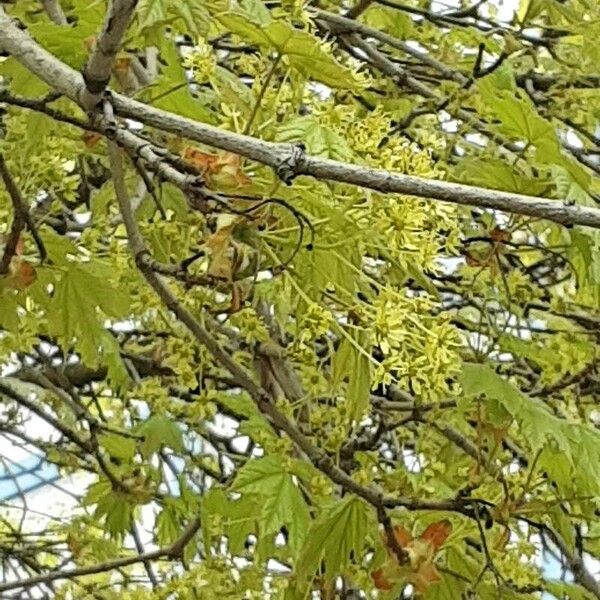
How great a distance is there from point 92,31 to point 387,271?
304mm

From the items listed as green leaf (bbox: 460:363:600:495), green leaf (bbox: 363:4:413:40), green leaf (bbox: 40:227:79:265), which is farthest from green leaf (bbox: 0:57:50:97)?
green leaf (bbox: 363:4:413:40)

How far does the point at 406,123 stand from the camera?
1590 mm

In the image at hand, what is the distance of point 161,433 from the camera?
161 centimetres

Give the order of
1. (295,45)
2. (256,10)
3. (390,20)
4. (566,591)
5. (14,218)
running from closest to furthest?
(295,45), (256,10), (14,218), (566,591), (390,20)

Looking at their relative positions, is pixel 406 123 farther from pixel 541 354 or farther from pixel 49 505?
pixel 49 505

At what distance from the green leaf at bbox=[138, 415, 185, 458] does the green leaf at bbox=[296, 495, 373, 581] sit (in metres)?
0.40

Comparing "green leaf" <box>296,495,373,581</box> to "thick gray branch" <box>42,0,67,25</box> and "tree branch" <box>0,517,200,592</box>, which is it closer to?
"tree branch" <box>0,517,200,592</box>

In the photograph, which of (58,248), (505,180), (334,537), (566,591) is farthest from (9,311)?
(566,591)

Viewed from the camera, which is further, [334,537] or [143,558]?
[143,558]

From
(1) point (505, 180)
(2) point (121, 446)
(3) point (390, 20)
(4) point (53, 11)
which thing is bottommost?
(1) point (505, 180)

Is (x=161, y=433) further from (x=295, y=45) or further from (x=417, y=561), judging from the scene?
(x=295, y=45)

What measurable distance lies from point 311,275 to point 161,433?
0.69 meters

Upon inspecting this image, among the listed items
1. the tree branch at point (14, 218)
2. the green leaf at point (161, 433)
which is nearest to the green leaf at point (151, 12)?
the tree branch at point (14, 218)

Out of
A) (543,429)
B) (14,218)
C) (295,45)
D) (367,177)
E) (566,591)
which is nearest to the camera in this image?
(367,177)
